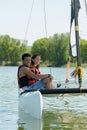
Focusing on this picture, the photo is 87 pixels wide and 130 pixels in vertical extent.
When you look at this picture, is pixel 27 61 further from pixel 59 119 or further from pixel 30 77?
pixel 59 119

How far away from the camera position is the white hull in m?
12.1

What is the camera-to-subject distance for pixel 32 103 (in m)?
12.3

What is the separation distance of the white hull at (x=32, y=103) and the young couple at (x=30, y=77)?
421 millimetres

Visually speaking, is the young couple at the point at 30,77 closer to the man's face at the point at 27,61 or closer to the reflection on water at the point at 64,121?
the man's face at the point at 27,61

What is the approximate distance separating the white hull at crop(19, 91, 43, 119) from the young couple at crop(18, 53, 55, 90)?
1.38 feet

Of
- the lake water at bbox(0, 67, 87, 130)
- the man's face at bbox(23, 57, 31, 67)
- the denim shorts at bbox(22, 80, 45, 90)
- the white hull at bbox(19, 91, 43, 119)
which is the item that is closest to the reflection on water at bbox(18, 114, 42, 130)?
the lake water at bbox(0, 67, 87, 130)

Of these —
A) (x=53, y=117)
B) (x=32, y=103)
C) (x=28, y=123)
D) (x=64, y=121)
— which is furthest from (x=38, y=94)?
(x=53, y=117)

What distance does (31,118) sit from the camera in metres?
12.5

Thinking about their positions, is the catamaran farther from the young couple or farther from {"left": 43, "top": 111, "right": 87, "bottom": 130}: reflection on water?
{"left": 43, "top": 111, "right": 87, "bottom": 130}: reflection on water

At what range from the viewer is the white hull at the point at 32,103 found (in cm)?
1207

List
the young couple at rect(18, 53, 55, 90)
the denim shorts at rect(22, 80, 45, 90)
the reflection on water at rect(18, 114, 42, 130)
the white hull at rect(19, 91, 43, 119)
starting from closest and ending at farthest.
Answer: the reflection on water at rect(18, 114, 42, 130)
the white hull at rect(19, 91, 43, 119)
the young couple at rect(18, 53, 55, 90)
the denim shorts at rect(22, 80, 45, 90)

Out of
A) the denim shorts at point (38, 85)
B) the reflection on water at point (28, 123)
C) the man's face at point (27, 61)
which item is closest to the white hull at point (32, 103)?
the reflection on water at point (28, 123)

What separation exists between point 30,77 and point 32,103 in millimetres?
1019

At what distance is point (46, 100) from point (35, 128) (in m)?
6.92
